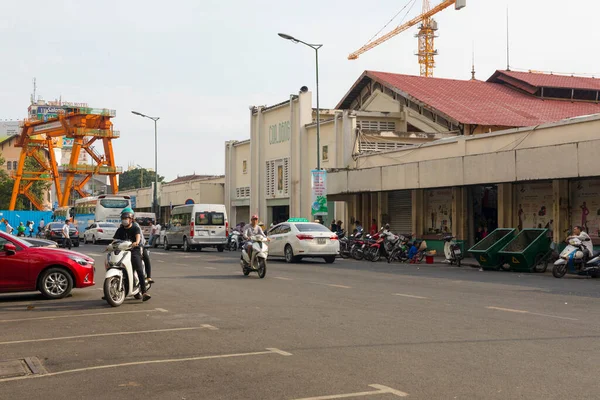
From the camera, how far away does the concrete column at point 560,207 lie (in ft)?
86.8

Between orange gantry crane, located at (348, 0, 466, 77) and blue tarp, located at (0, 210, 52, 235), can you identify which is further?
orange gantry crane, located at (348, 0, 466, 77)

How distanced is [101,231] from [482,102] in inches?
1043

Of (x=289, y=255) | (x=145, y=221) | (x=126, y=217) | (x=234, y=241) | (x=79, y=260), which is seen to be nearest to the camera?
(x=126, y=217)

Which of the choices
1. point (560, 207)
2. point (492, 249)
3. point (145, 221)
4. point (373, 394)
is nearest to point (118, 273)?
point (373, 394)

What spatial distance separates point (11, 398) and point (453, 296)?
10020mm

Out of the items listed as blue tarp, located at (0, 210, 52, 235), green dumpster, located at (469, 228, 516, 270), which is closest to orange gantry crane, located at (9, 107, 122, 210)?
blue tarp, located at (0, 210, 52, 235)

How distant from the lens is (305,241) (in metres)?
27.2

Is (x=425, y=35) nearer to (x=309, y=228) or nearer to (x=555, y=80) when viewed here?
(x=555, y=80)

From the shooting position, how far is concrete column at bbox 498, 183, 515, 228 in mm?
29438

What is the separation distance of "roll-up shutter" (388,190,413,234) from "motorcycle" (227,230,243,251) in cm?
910

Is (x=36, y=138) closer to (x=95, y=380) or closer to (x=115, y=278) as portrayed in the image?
(x=115, y=278)

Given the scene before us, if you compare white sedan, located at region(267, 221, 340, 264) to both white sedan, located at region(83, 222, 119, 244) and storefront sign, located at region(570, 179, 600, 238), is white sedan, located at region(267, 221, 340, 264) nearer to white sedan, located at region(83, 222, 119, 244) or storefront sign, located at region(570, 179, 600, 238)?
storefront sign, located at region(570, 179, 600, 238)

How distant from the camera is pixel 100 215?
56.2 metres

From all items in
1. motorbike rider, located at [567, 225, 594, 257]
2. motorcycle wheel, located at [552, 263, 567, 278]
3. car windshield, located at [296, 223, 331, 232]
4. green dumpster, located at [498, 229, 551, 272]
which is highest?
car windshield, located at [296, 223, 331, 232]
